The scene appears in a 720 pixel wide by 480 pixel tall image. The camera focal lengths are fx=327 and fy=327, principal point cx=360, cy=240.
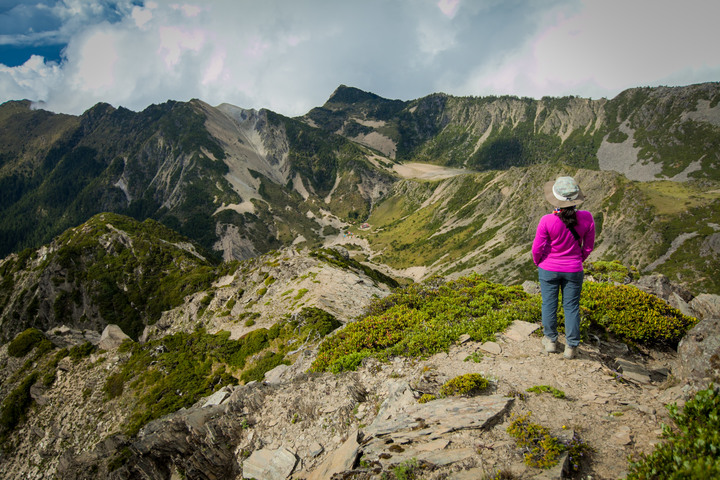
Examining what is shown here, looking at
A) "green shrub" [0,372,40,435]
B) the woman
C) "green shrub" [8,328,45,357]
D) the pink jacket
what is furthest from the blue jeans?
"green shrub" [8,328,45,357]

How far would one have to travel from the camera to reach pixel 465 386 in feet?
27.0

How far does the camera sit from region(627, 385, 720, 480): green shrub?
4.19 meters

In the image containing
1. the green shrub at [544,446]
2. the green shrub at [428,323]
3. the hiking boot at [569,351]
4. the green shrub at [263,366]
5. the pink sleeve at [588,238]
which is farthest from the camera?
the green shrub at [263,366]

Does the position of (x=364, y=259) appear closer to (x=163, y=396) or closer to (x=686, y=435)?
(x=163, y=396)

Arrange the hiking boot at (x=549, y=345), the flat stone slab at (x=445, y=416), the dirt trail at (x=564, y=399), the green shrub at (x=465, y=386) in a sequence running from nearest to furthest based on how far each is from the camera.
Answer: the dirt trail at (x=564, y=399) → the flat stone slab at (x=445, y=416) → the green shrub at (x=465, y=386) → the hiking boot at (x=549, y=345)

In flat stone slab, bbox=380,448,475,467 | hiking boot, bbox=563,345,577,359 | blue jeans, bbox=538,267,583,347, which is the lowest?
flat stone slab, bbox=380,448,475,467

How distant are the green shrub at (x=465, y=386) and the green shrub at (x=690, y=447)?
3345 millimetres

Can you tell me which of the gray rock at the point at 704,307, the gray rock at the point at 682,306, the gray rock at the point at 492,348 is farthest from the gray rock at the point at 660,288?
the gray rock at the point at 492,348

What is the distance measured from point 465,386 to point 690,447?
13.7 ft

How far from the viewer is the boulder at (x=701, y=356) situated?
21.4 ft

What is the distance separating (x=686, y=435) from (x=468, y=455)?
134 inches

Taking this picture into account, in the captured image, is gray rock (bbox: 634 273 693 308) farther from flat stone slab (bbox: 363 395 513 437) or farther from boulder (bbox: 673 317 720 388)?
flat stone slab (bbox: 363 395 513 437)

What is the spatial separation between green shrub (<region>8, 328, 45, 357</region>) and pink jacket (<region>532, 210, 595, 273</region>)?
40.7 meters

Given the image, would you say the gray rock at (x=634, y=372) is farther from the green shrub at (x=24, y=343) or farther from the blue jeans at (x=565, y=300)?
the green shrub at (x=24, y=343)
